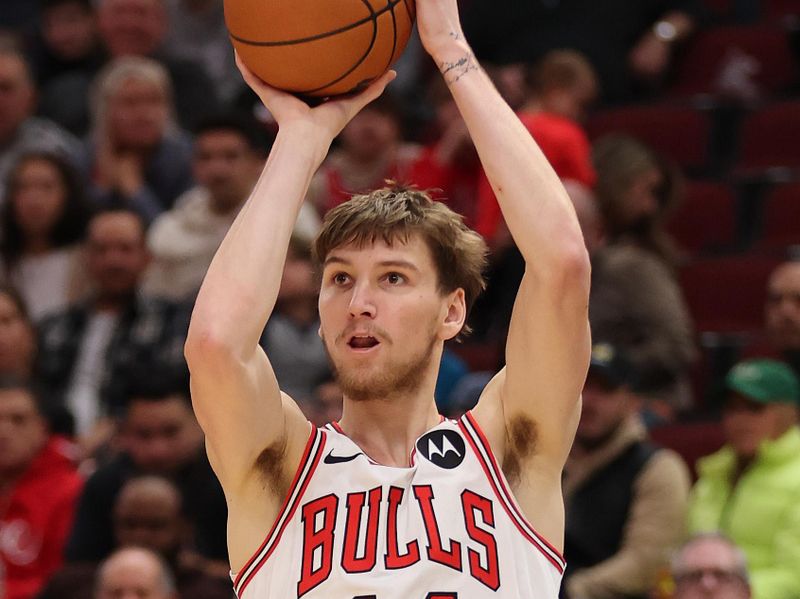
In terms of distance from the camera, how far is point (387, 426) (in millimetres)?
3422

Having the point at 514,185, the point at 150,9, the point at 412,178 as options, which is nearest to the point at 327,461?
the point at 514,185

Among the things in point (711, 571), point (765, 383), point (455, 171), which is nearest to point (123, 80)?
point (455, 171)

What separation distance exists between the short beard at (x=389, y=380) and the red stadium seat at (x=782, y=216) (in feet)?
16.3

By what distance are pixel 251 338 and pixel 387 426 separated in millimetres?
→ 446

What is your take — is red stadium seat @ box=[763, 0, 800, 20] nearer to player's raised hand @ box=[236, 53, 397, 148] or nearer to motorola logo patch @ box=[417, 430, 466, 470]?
player's raised hand @ box=[236, 53, 397, 148]

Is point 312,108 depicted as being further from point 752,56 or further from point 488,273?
point 752,56

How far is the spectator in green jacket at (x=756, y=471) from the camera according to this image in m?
5.87

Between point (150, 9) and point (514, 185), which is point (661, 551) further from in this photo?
point (150, 9)

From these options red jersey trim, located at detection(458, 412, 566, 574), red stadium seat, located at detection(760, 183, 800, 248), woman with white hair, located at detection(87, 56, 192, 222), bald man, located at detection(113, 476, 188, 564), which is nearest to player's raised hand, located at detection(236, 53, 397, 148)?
red jersey trim, located at detection(458, 412, 566, 574)

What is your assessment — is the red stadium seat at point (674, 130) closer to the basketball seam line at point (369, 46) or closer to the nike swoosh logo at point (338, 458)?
the basketball seam line at point (369, 46)

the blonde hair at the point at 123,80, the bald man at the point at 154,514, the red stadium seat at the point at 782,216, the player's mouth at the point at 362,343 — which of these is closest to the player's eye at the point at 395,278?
the player's mouth at the point at 362,343

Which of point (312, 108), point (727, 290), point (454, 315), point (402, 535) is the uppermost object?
point (727, 290)

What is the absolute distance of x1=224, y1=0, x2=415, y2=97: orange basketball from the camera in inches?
130

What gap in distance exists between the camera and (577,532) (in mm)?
5965
